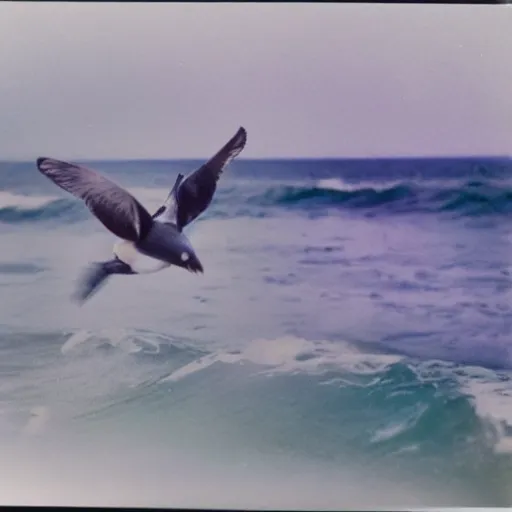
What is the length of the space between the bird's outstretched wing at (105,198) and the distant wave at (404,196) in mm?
193

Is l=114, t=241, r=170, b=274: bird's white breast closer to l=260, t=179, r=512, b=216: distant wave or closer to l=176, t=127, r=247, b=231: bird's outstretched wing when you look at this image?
l=176, t=127, r=247, b=231: bird's outstretched wing

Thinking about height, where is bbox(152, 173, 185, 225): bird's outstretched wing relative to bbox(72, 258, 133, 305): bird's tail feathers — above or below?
above

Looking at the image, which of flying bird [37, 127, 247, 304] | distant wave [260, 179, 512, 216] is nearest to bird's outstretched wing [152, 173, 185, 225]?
flying bird [37, 127, 247, 304]

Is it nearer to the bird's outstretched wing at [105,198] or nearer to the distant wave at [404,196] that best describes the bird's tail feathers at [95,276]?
the bird's outstretched wing at [105,198]

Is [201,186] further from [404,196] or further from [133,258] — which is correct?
[404,196]

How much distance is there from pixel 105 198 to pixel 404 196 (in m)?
0.46

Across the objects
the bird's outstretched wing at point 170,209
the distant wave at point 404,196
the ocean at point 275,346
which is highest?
the distant wave at point 404,196

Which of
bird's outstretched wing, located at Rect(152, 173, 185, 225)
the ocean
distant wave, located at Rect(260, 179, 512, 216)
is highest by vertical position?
distant wave, located at Rect(260, 179, 512, 216)

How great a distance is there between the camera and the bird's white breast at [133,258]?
99 cm

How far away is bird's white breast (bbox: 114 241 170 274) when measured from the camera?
0.99 metres

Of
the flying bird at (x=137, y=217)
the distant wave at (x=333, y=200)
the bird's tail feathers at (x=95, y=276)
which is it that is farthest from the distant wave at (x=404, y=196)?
the bird's tail feathers at (x=95, y=276)

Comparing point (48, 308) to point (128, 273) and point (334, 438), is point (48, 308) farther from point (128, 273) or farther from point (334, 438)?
point (334, 438)

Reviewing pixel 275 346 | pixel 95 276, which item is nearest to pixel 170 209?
pixel 95 276

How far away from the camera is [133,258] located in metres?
0.99
